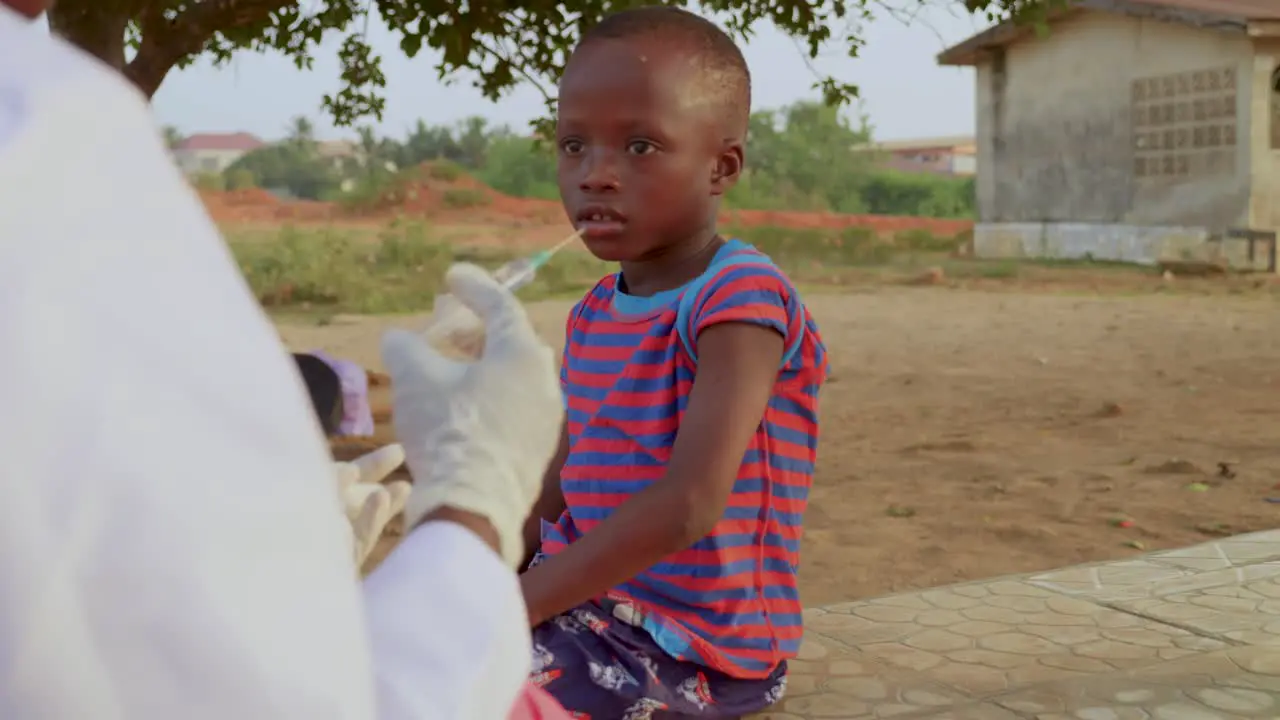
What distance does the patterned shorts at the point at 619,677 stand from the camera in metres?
1.86

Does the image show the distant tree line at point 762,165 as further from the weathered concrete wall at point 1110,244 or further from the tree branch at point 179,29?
the tree branch at point 179,29

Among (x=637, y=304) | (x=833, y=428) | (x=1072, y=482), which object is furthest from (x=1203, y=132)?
(x=637, y=304)

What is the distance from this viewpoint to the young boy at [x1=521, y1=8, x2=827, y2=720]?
1.87 m

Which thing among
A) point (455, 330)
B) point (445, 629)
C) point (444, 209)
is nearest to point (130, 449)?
point (445, 629)

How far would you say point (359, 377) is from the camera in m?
5.94

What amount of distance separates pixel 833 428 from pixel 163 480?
21.3 ft

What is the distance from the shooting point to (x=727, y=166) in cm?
209

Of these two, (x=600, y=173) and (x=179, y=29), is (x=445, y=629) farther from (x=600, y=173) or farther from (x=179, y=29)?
(x=179, y=29)

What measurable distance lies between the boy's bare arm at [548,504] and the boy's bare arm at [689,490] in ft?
1.43

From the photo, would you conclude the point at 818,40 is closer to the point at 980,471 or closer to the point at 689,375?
the point at 980,471

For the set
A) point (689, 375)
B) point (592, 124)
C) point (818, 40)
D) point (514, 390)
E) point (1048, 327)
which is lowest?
point (1048, 327)

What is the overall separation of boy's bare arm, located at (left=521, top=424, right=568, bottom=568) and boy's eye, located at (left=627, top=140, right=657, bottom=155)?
450 millimetres

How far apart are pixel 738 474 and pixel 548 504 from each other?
0.39 meters

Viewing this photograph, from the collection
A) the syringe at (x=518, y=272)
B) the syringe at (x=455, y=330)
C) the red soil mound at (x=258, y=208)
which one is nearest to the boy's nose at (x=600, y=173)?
the syringe at (x=518, y=272)
